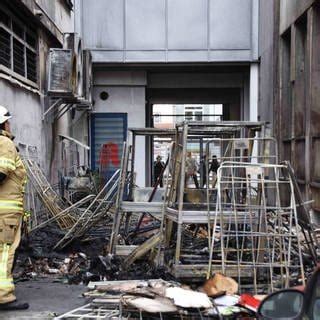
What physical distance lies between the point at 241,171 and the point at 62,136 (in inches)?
284

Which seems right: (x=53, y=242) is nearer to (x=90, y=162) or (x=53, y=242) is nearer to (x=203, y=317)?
(x=203, y=317)

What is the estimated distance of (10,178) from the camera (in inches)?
221

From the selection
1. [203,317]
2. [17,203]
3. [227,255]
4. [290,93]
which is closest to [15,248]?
[17,203]

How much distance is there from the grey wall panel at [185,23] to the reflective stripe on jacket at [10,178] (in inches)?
472

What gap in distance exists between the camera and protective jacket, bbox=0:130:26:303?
5.46 metres

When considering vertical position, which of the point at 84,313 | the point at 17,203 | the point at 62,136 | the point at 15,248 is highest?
the point at 62,136

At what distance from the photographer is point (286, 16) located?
45.9ft

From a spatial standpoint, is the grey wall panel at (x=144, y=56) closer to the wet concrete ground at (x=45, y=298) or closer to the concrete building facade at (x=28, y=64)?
the concrete building facade at (x=28, y=64)

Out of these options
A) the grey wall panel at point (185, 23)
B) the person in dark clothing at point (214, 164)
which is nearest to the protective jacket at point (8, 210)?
the person in dark clothing at point (214, 164)

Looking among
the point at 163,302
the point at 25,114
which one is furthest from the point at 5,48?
the point at 163,302

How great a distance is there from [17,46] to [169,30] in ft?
23.3

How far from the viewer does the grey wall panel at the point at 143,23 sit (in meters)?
17.1

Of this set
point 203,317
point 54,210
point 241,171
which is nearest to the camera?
point 203,317

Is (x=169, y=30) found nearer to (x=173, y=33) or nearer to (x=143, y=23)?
(x=173, y=33)
